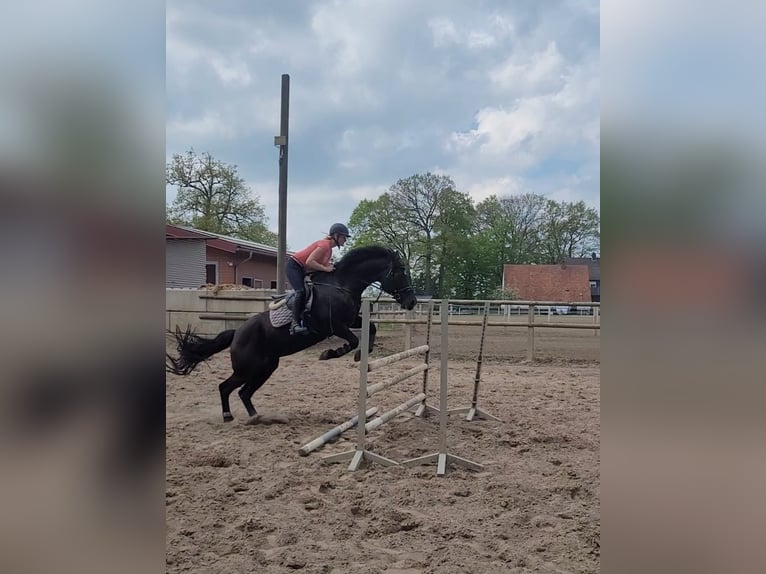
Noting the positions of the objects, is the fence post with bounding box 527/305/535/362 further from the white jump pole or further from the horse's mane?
the white jump pole

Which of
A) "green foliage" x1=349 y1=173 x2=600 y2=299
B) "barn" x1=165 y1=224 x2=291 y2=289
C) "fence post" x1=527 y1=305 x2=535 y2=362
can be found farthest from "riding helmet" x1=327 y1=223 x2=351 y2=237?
"green foliage" x1=349 y1=173 x2=600 y2=299

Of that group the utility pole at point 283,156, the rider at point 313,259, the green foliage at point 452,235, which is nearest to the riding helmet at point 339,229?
the rider at point 313,259

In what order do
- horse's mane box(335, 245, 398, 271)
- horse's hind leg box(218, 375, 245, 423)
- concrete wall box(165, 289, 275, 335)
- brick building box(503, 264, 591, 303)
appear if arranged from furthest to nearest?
1. brick building box(503, 264, 591, 303)
2. concrete wall box(165, 289, 275, 335)
3. horse's mane box(335, 245, 398, 271)
4. horse's hind leg box(218, 375, 245, 423)

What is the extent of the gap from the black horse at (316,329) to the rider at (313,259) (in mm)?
96

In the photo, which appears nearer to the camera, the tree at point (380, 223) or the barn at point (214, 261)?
the barn at point (214, 261)

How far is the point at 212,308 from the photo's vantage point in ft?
30.7

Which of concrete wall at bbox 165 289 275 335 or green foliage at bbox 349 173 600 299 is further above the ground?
green foliage at bbox 349 173 600 299

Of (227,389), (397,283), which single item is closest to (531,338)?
(397,283)

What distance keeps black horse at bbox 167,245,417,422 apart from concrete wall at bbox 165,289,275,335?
15.0ft

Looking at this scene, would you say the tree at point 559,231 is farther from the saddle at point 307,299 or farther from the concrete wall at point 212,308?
the saddle at point 307,299

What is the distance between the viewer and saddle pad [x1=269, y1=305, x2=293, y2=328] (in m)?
4.14

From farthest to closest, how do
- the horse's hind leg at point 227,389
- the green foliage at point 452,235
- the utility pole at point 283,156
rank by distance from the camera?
the green foliage at point 452,235
the utility pole at point 283,156
the horse's hind leg at point 227,389

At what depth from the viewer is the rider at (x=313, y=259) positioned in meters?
4.15
